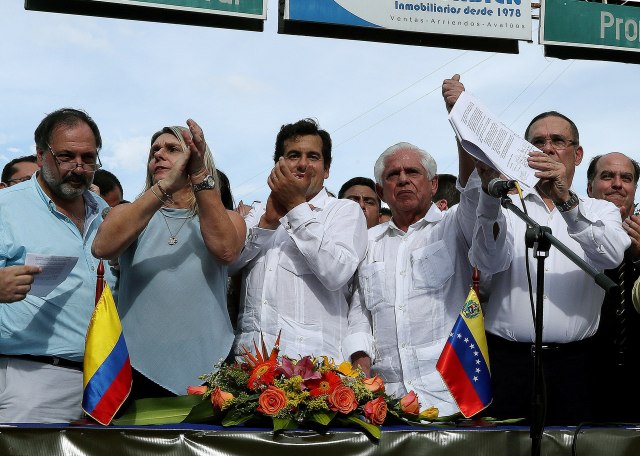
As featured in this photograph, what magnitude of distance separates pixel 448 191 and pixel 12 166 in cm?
307

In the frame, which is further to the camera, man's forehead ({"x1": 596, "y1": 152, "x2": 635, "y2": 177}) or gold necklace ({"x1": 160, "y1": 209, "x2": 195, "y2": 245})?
man's forehead ({"x1": 596, "y1": 152, "x2": 635, "y2": 177})

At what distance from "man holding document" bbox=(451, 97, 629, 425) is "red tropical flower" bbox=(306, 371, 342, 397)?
117 centimetres

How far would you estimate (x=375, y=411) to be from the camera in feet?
9.80

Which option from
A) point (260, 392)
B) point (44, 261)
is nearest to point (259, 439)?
point (260, 392)

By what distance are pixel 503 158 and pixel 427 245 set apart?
924mm

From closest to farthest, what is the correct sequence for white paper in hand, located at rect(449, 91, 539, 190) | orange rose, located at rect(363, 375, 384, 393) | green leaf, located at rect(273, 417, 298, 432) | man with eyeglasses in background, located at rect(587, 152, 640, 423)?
green leaf, located at rect(273, 417, 298, 432) → orange rose, located at rect(363, 375, 384, 393) → white paper in hand, located at rect(449, 91, 539, 190) → man with eyeglasses in background, located at rect(587, 152, 640, 423)

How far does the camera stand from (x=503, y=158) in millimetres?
3539

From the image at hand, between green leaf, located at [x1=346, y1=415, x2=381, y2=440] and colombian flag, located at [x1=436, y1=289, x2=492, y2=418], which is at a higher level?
colombian flag, located at [x1=436, y1=289, x2=492, y2=418]

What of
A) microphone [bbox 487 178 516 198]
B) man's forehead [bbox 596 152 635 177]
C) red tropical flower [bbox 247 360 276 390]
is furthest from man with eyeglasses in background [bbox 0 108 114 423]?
man's forehead [bbox 596 152 635 177]

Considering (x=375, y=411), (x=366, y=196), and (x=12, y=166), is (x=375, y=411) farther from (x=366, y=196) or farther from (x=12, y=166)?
(x=12, y=166)

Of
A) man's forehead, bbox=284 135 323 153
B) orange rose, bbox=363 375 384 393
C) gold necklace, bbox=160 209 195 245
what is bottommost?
orange rose, bbox=363 375 384 393

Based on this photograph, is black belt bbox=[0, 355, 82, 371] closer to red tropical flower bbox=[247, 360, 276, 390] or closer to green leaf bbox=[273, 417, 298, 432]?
red tropical flower bbox=[247, 360, 276, 390]

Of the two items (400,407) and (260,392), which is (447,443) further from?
(260,392)

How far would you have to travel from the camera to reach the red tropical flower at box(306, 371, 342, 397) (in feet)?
9.95
